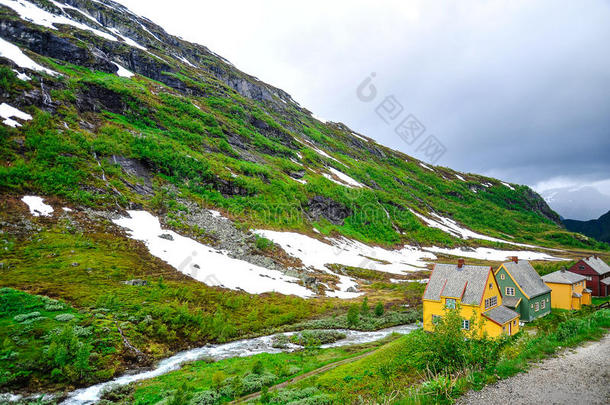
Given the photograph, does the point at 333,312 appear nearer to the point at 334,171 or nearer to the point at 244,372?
the point at 244,372

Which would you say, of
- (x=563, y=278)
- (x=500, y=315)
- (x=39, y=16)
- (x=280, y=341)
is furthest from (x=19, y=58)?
(x=563, y=278)

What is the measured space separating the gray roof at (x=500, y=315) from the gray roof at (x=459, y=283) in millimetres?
2153

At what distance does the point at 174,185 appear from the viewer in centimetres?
5638

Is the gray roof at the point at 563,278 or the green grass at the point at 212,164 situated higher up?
the green grass at the point at 212,164

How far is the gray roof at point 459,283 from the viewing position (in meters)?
27.4

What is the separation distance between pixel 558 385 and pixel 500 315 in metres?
22.0

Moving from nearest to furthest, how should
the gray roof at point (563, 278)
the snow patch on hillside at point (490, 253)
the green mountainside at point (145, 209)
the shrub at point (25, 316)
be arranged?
the shrub at point (25, 316) → the green mountainside at point (145, 209) → the gray roof at point (563, 278) → the snow patch on hillside at point (490, 253)

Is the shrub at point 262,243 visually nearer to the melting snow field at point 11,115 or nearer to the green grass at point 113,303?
the green grass at point 113,303

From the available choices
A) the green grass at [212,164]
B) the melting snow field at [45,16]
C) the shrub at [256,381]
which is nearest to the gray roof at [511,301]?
the shrub at [256,381]

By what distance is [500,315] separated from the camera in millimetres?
27734

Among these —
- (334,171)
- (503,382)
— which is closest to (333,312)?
(503,382)

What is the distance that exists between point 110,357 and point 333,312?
82.0 ft

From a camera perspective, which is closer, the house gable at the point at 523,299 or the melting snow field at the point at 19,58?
the house gable at the point at 523,299

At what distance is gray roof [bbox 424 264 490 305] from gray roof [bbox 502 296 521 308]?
311 inches
